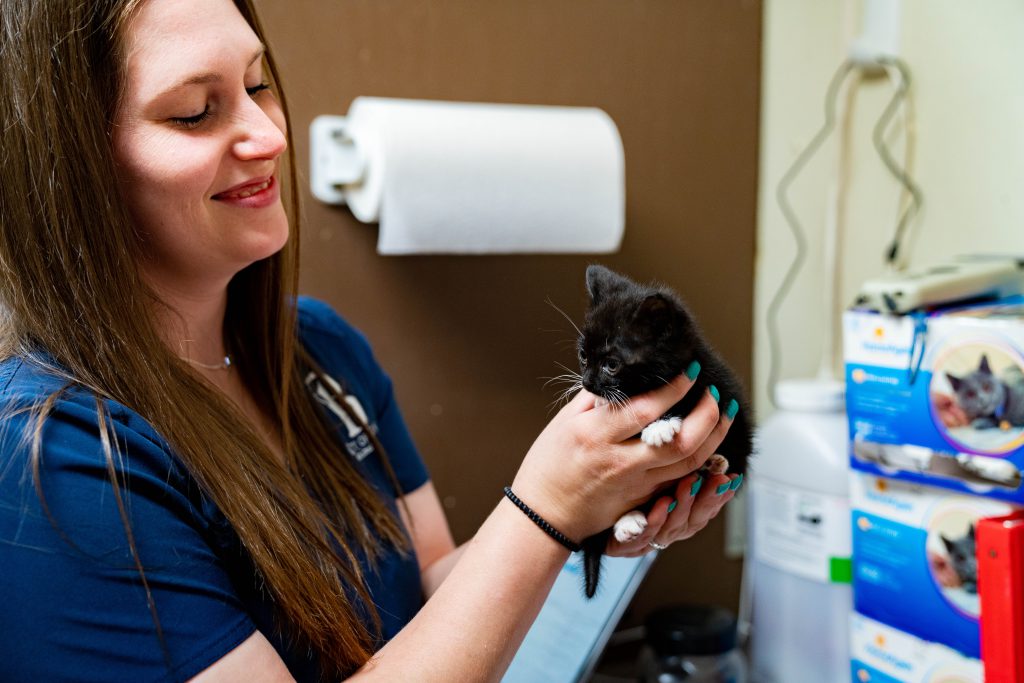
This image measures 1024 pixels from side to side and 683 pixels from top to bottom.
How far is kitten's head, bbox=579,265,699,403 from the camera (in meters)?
0.64

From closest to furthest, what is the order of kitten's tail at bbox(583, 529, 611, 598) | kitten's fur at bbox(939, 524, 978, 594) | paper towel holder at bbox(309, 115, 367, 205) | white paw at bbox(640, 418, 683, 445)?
white paw at bbox(640, 418, 683, 445) → kitten's tail at bbox(583, 529, 611, 598) → kitten's fur at bbox(939, 524, 978, 594) → paper towel holder at bbox(309, 115, 367, 205)

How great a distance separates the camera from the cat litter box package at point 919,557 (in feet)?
2.83

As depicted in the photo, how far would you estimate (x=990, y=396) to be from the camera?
0.81m

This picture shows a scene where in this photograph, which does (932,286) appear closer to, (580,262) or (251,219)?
(580,262)

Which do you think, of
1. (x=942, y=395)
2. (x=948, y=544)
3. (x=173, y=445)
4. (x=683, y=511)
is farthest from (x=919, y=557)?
(x=173, y=445)

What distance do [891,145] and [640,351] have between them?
0.80m

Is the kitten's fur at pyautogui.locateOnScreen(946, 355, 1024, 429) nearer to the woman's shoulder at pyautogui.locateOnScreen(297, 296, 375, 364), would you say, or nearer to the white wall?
the white wall

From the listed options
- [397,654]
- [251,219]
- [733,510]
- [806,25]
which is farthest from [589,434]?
[806,25]

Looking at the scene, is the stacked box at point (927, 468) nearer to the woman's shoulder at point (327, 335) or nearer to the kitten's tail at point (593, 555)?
the kitten's tail at point (593, 555)

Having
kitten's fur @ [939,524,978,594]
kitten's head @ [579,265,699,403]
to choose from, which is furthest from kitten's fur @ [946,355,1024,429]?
kitten's head @ [579,265,699,403]

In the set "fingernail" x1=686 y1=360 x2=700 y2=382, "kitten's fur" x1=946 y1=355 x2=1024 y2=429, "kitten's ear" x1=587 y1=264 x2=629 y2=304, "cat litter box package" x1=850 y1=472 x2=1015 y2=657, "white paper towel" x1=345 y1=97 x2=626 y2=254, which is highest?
"white paper towel" x1=345 y1=97 x2=626 y2=254

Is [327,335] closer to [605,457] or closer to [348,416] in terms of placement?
[348,416]

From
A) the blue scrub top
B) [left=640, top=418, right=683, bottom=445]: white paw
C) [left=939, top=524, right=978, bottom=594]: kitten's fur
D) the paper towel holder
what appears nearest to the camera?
the blue scrub top

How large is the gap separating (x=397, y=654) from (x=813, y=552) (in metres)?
0.65
